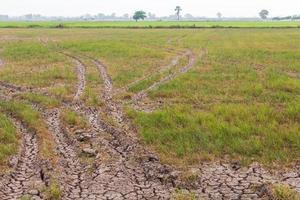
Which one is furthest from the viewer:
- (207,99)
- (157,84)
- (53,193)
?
(157,84)

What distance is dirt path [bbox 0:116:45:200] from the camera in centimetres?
827

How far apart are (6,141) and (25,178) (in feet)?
8.55

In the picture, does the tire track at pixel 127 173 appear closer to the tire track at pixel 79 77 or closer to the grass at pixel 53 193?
the grass at pixel 53 193

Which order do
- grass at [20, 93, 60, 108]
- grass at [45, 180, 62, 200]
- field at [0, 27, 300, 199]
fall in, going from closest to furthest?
grass at [45, 180, 62, 200]
field at [0, 27, 300, 199]
grass at [20, 93, 60, 108]

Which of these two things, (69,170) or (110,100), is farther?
(110,100)

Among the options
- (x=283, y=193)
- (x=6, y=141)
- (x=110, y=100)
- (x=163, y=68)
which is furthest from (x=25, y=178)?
(x=163, y=68)

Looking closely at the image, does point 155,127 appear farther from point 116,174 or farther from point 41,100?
point 41,100

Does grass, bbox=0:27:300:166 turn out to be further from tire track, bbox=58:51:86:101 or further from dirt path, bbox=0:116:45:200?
dirt path, bbox=0:116:45:200

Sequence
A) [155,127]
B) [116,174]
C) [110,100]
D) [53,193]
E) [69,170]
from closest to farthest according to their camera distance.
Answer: [53,193] < [116,174] < [69,170] < [155,127] < [110,100]

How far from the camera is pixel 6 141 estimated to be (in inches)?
443

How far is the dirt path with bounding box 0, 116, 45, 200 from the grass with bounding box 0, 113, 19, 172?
0.22 metres

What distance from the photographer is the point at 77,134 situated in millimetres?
12055

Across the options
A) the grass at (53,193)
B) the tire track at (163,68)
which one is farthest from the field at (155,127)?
the tire track at (163,68)

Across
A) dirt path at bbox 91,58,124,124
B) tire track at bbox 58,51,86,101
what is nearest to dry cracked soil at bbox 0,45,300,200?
dirt path at bbox 91,58,124,124
